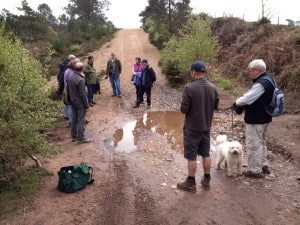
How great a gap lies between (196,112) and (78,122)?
4.20 meters

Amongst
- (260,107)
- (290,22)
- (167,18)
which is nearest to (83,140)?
(260,107)

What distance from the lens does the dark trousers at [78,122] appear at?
928 cm

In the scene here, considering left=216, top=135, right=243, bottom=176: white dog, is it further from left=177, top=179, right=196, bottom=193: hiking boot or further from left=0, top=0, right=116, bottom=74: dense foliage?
left=0, top=0, right=116, bottom=74: dense foliage

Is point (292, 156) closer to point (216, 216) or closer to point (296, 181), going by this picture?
point (296, 181)

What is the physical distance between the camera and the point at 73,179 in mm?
6363

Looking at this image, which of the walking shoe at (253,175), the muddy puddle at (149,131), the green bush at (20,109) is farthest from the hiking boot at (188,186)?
the green bush at (20,109)

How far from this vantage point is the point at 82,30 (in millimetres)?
41062

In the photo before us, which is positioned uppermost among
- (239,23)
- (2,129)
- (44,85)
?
(239,23)

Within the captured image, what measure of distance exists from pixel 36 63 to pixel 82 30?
34.5m

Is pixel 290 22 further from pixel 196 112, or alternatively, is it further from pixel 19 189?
pixel 19 189

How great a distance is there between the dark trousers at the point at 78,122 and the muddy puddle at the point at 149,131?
693 millimetres

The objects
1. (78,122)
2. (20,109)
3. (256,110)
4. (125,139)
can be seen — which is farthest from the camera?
(125,139)

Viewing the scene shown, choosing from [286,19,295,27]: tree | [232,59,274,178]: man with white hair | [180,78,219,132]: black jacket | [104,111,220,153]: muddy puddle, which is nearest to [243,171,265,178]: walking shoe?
[232,59,274,178]: man with white hair

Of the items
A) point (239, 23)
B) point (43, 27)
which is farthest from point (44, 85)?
point (43, 27)
